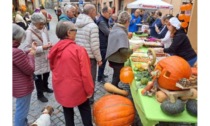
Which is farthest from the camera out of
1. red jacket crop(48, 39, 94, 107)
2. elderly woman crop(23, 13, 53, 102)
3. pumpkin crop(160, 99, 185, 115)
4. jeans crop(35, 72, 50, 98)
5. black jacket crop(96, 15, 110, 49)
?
black jacket crop(96, 15, 110, 49)

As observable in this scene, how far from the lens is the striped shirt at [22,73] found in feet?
6.88

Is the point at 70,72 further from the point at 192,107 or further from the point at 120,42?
the point at 192,107

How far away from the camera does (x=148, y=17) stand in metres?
9.14

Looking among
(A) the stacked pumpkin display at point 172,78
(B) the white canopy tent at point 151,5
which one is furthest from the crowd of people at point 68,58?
(B) the white canopy tent at point 151,5

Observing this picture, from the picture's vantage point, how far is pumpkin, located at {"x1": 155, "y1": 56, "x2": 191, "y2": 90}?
187cm

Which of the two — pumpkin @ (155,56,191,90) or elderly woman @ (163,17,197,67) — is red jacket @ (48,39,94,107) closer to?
pumpkin @ (155,56,191,90)

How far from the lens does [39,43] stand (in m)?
3.11

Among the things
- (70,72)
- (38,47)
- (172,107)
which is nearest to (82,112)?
(70,72)

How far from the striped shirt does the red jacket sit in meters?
0.30

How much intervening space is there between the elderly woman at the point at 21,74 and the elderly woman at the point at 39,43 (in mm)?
573

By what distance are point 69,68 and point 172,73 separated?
111 centimetres

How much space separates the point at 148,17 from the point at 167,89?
7823mm

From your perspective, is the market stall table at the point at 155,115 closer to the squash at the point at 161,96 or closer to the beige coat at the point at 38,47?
the squash at the point at 161,96

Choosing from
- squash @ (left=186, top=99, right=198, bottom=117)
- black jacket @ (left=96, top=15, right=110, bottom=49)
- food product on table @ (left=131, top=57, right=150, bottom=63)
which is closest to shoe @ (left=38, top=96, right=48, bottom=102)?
black jacket @ (left=96, top=15, right=110, bottom=49)
